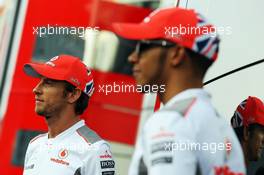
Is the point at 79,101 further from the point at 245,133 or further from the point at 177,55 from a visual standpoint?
the point at 177,55

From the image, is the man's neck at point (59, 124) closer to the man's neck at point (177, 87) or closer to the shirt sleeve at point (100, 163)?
the shirt sleeve at point (100, 163)

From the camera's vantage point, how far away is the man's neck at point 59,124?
3.36 metres

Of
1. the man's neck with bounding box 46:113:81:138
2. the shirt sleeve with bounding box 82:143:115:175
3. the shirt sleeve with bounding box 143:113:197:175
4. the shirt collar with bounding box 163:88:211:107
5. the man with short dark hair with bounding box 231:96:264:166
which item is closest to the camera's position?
the shirt sleeve with bounding box 143:113:197:175

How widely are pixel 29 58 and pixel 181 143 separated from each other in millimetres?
3240

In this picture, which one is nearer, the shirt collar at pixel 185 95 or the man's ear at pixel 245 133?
the shirt collar at pixel 185 95

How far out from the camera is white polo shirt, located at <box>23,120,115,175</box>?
3.12m

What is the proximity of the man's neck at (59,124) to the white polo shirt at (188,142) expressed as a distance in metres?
1.37

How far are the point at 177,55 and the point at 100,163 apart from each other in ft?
3.79

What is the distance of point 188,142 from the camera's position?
1.90 meters

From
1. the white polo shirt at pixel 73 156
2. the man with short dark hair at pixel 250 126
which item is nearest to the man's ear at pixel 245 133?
the man with short dark hair at pixel 250 126

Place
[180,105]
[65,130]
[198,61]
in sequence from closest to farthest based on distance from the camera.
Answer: [180,105] → [198,61] → [65,130]

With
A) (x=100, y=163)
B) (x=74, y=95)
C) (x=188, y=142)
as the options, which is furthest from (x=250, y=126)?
(x=188, y=142)

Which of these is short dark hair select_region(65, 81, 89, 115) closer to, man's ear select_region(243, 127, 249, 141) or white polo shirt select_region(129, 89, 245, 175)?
man's ear select_region(243, 127, 249, 141)

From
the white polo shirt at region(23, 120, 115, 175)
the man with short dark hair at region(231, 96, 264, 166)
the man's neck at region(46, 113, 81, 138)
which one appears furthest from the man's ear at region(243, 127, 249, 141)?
the man's neck at region(46, 113, 81, 138)
